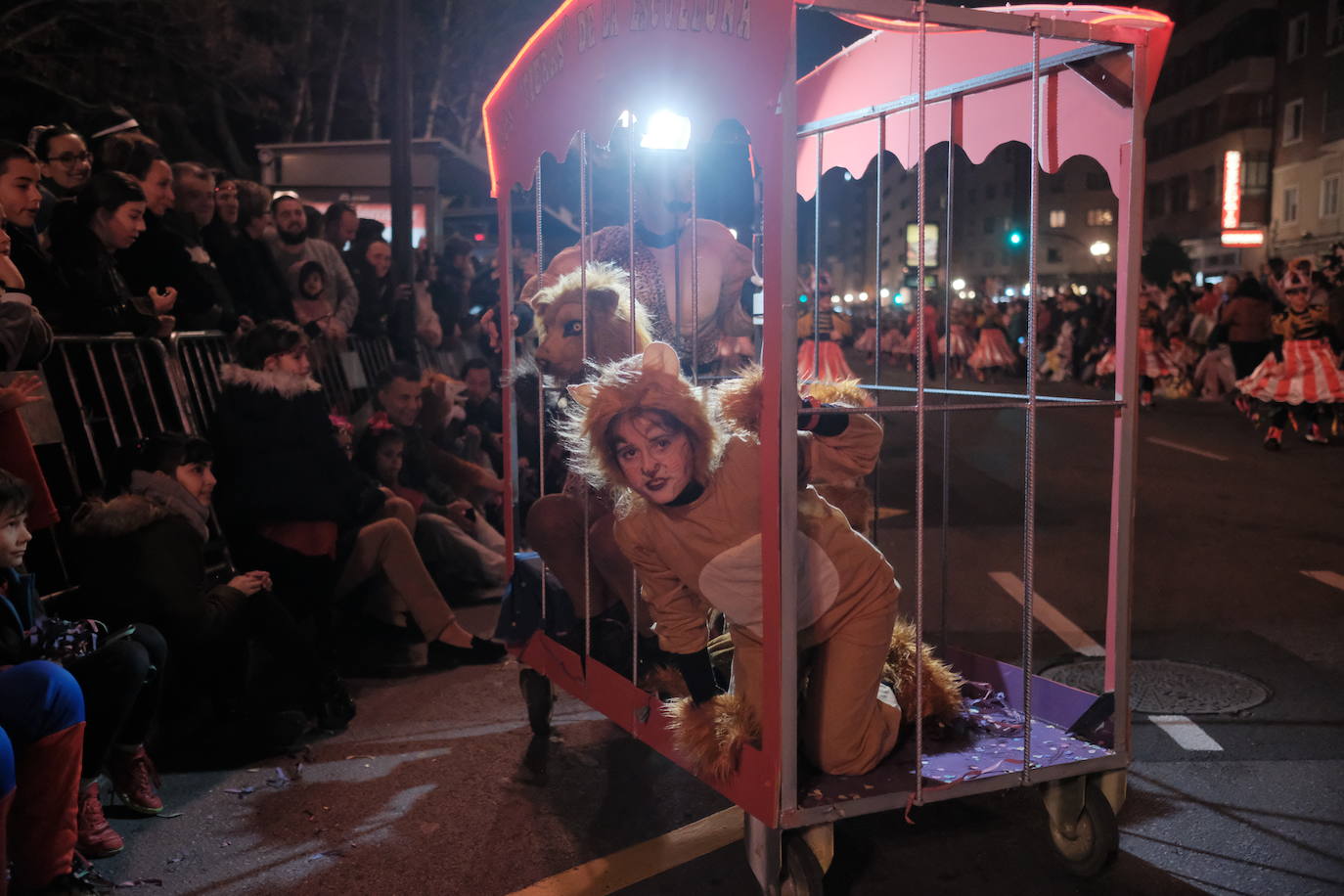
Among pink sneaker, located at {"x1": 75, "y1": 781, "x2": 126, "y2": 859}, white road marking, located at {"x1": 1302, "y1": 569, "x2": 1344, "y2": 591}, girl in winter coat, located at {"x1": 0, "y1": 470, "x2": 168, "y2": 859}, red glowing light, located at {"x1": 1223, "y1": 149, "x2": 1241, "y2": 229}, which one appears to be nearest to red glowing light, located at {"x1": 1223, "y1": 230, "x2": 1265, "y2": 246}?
red glowing light, located at {"x1": 1223, "y1": 149, "x2": 1241, "y2": 229}

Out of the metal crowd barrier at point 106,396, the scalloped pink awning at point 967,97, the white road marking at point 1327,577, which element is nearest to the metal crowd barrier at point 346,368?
the metal crowd barrier at point 106,396

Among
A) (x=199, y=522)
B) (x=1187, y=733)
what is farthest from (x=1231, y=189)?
(x=199, y=522)

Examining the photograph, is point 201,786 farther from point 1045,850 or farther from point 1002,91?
point 1002,91

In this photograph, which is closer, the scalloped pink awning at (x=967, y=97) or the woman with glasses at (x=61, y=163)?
the scalloped pink awning at (x=967, y=97)

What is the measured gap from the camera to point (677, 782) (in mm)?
4449

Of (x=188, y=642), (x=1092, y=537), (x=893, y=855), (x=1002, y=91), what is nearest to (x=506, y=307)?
(x=188, y=642)

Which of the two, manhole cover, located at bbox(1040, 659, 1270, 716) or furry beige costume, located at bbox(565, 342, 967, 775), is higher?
furry beige costume, located at bbox(565, 342, 967, 775)

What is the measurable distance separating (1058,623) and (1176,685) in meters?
1.07

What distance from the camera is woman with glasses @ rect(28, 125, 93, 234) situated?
19.5 feet

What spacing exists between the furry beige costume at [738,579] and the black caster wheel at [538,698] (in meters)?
1.42

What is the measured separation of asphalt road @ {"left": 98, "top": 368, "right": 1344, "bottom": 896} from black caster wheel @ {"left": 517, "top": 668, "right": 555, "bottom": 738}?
0.10 metres

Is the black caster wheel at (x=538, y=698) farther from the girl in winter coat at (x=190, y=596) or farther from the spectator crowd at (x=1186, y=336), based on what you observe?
the spectator crowd at (x=1186, y=336)

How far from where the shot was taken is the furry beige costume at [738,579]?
3373 millimetres

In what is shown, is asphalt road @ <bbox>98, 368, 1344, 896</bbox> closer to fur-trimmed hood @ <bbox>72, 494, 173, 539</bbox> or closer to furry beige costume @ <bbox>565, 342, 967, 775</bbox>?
furry beige costume @ <bbox>565, 342, 967, 775</bbox>
